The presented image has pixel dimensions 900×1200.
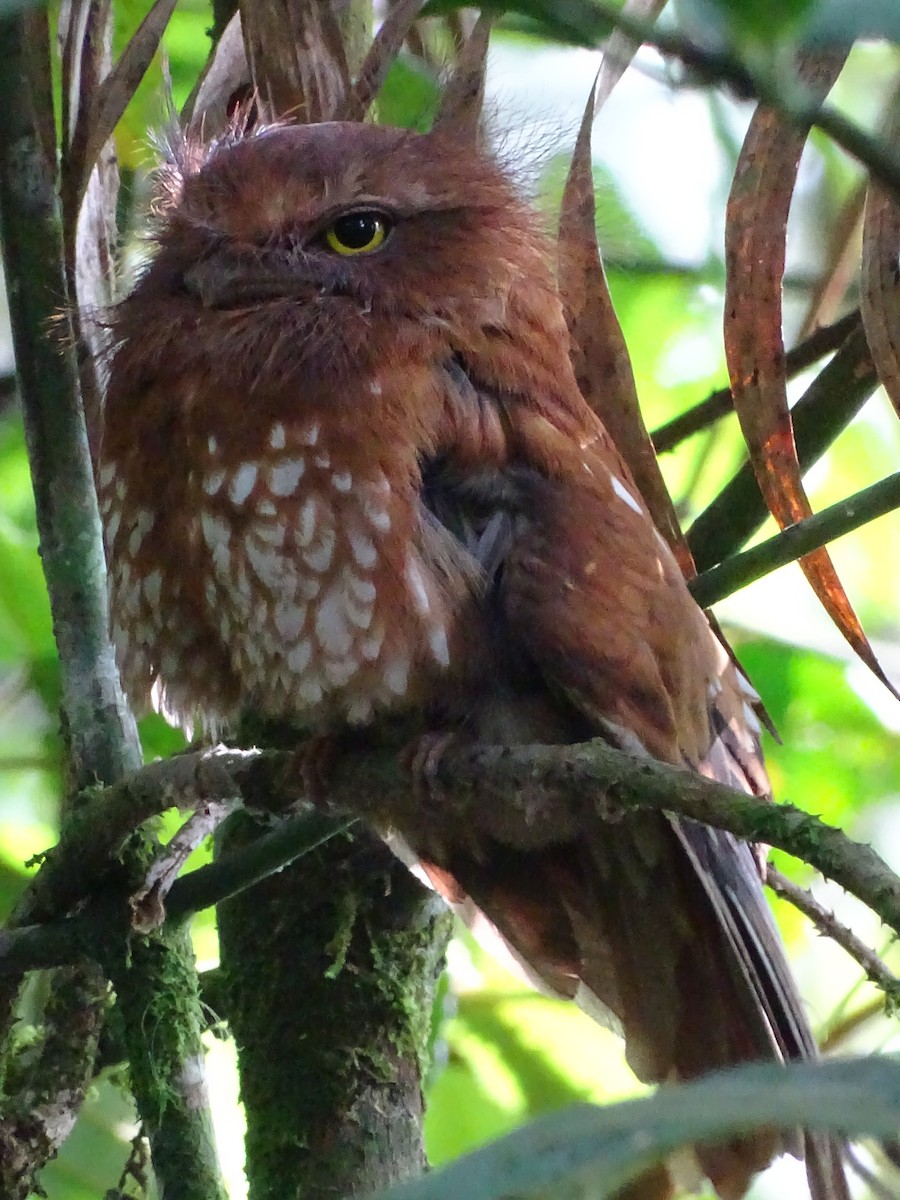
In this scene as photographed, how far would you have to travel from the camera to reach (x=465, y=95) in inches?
82.4

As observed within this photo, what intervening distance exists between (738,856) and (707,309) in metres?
1.45

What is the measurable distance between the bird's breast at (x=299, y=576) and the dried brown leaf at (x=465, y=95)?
2.17 feet

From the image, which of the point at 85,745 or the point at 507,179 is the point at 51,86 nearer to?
the point at 507,179

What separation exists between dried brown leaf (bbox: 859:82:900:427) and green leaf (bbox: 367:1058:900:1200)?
44.1 inches

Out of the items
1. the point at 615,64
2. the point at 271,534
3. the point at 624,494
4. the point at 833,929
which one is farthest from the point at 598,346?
the point at 833,929

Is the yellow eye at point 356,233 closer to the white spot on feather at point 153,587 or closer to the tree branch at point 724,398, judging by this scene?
the white spot on feather at point 153,587

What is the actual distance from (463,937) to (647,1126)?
220 centimetres

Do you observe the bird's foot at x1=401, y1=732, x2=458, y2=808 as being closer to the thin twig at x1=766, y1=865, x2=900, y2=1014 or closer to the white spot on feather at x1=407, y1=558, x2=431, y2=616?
the white spot on feather at x1=407, y1=558, x2=431, y2=616

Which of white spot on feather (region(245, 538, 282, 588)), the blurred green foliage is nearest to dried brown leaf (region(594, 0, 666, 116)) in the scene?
the blurred green foliage

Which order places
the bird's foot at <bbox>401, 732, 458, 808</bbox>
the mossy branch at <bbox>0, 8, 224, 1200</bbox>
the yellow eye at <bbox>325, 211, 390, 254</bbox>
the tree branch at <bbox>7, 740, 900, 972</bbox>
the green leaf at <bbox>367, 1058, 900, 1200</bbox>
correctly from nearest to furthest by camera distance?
the green leaf at <bbox>367, 1058, 900, 1200</bbox> < the tree branch at <bbox>7, 740, 900, 972</bbox> < the bird's foot at <bbox>401, 732, 458, 808</bbox> < the mossy branch at <bbox>0, 8, 224, 1200</bbox> < the yellow eye at <bbox>325, 211, 390, 254</bbox>

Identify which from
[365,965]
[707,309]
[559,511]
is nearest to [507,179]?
[559,511]

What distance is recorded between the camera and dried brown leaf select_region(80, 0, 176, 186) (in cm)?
176

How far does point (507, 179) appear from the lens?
209 centimetres

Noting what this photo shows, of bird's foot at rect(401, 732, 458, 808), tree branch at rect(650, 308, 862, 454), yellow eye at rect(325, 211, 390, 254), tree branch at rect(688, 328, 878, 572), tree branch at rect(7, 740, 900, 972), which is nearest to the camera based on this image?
tree branch at rect(7, 740, 900, 972)
